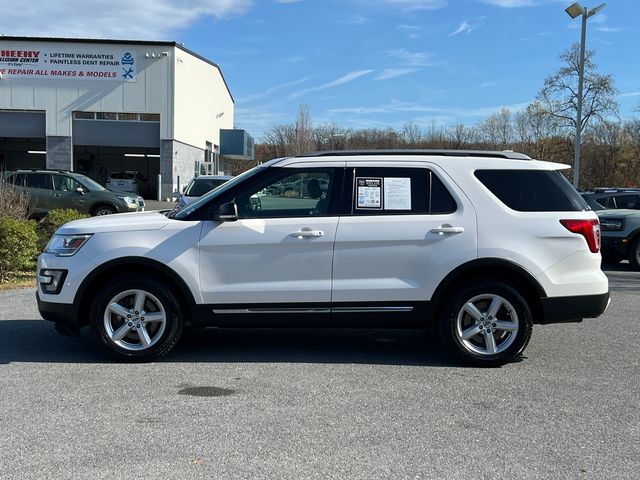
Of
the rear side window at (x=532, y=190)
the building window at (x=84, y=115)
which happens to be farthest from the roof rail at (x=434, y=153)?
the building window at (x=84, y=115)

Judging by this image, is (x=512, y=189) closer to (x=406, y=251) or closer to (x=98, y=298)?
(x=406, y=251)

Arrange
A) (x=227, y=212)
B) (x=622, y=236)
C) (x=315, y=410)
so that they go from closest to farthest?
1. (x=315, y=410)
2. (x=227, y=212)
3. (x=622, y=236)

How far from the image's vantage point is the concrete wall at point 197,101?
1505 inches

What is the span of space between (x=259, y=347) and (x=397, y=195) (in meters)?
2.11

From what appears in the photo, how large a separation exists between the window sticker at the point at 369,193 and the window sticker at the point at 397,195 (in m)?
0.06

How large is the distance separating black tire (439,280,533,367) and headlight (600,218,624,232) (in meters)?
8.55

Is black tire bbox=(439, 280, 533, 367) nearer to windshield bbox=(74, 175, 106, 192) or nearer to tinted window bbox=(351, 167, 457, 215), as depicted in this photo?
tinted window bbox=(351, 167, 457, 215)

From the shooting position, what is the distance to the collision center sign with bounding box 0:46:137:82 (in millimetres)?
36125

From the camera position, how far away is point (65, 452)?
3689 mm

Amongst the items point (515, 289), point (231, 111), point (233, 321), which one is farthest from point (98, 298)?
point (231, 111)

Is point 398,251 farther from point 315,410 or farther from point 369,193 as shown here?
point 315,410

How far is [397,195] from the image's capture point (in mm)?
5508

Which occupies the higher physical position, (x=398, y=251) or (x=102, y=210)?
(x=102, y=210)

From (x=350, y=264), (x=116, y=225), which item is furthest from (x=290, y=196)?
(x=116, y=225)
